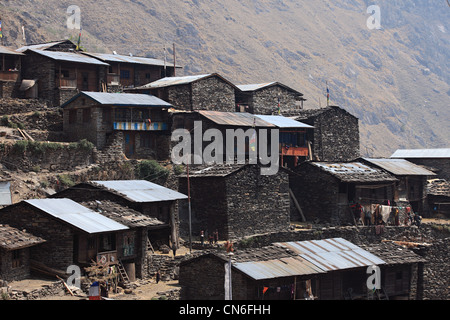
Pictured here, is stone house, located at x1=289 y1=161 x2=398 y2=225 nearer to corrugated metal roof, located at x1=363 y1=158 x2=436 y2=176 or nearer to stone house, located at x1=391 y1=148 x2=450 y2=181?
corrugated metal roof, located at x1=363 y1=158 x2=436 y2=176

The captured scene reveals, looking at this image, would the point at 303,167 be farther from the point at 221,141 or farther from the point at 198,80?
the point at 198,80

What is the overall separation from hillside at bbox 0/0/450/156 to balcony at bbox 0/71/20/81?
43764 millimetres

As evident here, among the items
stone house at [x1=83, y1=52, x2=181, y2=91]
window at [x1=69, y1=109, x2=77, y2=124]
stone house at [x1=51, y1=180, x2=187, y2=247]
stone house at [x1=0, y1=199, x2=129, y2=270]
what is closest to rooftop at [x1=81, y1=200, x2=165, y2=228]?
stone house at [x1=51, y1=180, x2=187, y2=247]

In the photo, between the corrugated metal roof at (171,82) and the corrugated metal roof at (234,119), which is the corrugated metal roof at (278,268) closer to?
the corrugated metal roof at (234,119)

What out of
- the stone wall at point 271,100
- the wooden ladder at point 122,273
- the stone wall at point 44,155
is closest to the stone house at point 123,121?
the stone wall at point 44,155

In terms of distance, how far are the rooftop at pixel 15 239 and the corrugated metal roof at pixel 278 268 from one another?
922 cm

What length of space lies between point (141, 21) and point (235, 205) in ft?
291

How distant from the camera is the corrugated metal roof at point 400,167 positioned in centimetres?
5438

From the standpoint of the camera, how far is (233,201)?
43094 mm

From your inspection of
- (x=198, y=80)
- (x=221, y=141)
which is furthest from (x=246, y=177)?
(x=198, y=80)

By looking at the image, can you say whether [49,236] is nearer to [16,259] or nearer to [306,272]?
[16,259]

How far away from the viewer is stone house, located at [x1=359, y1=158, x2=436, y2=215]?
5416cm

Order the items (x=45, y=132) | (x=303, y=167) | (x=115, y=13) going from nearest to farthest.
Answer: (x=45, y=132)
(x=303, y=167)
(x=115, y=13)

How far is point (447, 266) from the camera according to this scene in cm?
4791
